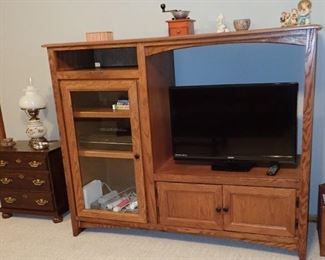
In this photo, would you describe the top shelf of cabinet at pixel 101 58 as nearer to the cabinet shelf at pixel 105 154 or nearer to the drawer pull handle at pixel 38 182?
the cabinet shelf at pixel 105 154

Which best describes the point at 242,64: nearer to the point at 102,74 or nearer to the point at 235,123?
the point at 235,123

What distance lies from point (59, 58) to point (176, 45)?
88 centimetres

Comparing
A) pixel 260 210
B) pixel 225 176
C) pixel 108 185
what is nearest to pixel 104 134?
pixel 108 185

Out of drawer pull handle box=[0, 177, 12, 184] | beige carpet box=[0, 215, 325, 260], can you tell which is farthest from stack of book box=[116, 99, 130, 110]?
drawer pull handle box=[0, 177, 12, 184]

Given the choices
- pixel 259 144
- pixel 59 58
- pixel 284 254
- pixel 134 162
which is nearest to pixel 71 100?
pixel 59 58

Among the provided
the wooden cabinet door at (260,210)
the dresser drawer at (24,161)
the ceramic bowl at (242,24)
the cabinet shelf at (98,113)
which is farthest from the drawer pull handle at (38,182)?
the ceramic bowl at (242,24)

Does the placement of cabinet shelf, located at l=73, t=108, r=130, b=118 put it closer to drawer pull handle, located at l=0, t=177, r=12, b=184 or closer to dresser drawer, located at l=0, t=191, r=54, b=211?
dresser drawer, located at l=0, t=191, r=54, b=211

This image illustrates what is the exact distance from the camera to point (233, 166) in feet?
8.04

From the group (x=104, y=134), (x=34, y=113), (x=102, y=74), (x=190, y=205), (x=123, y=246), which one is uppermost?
(x=102, y=74)

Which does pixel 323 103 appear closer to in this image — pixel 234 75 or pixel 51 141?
pixel 234 75

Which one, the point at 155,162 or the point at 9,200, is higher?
the point at 155,162

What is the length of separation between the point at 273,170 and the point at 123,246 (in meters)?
1.17

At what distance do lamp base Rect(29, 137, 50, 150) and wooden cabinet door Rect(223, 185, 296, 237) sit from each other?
60.3 inches

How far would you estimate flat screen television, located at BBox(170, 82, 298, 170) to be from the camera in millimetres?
2279
